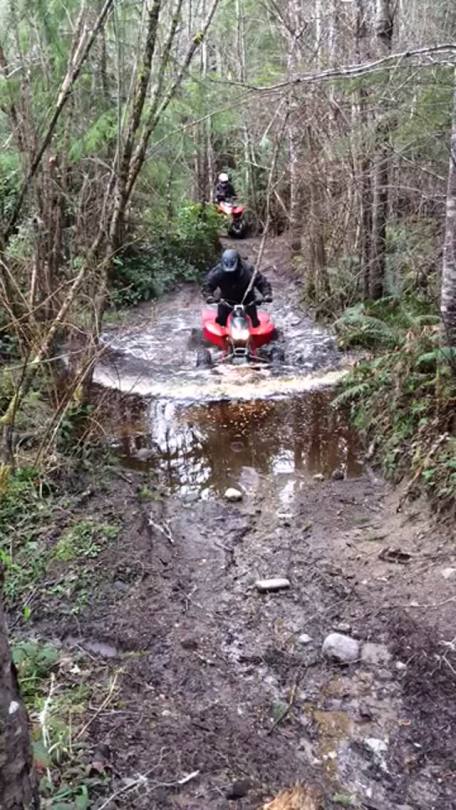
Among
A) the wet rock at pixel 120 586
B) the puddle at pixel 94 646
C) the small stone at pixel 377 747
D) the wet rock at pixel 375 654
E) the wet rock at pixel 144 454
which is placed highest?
the puddle at pixel 94 646

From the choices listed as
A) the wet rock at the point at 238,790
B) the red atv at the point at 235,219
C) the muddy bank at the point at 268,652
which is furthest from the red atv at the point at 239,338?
the red atv at the point at 235,219

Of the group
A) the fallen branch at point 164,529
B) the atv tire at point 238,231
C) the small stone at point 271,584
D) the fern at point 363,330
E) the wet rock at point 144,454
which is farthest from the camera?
the atv tire at point 238,231

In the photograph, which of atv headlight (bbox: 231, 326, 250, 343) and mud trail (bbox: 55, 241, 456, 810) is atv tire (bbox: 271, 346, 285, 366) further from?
mud trail (bbox: 55, 241, 456, 810)

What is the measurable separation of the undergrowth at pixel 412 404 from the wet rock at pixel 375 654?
1393 millimetres

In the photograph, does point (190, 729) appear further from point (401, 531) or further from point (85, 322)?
point (85, 322)

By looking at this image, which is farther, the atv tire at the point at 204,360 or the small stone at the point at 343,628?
the atv tire at the point at 204,360

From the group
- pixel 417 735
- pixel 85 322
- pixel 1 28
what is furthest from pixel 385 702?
pixel 1 28

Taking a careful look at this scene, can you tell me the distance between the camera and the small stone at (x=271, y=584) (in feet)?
14.4

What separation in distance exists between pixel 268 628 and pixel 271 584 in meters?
0.44

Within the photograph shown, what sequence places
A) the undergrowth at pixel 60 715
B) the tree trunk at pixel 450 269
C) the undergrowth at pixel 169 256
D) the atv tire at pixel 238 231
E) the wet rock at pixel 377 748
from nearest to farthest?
the undergrowth at pixel 60 715, the wet rock at pixel 377 748, the tree trunk at pixel 450 269, the undergrowth at pixel 169 256, the atv tire at pixel 238 231

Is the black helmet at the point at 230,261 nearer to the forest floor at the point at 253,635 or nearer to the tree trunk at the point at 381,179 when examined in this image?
the tree trunk at the point at 381,179

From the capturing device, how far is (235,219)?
62.5ft

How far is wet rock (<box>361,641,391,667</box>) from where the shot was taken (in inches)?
146

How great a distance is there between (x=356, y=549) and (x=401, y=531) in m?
0.40
